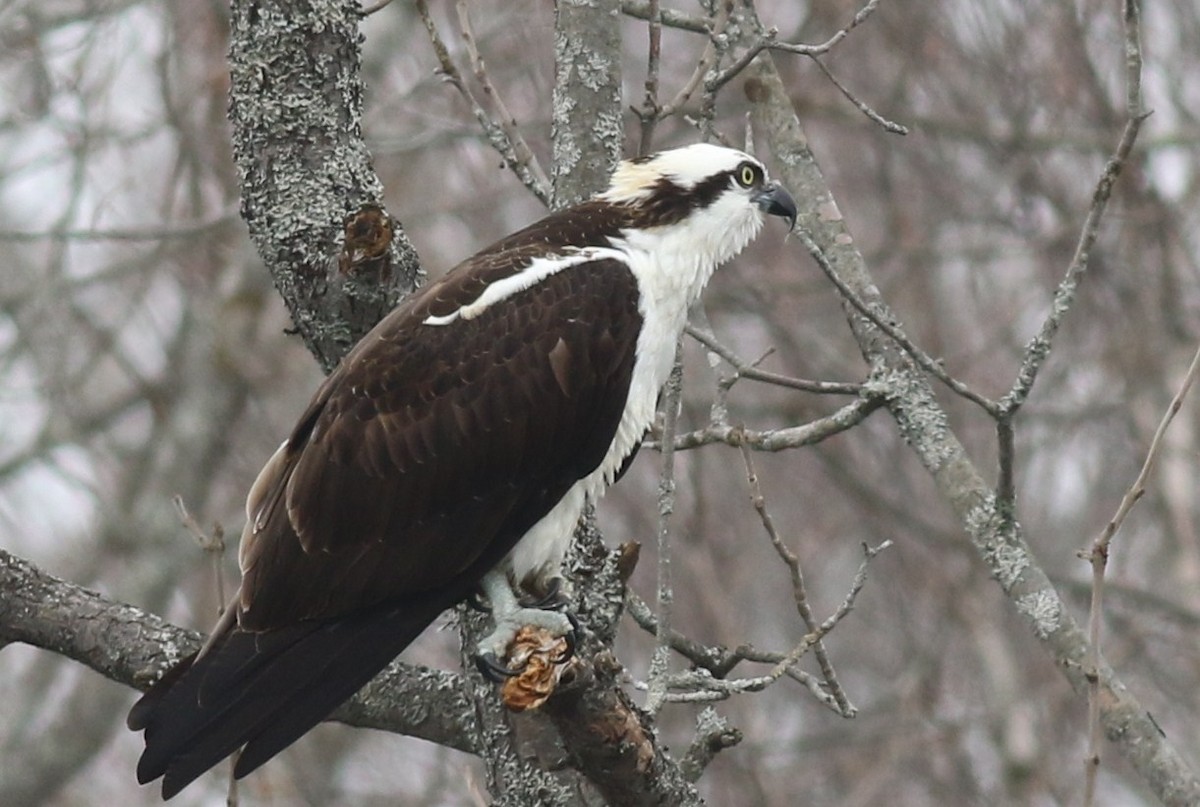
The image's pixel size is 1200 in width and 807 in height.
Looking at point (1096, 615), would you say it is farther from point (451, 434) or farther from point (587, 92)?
point (587, 92)

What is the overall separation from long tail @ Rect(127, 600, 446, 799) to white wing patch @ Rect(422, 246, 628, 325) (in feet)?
2.66

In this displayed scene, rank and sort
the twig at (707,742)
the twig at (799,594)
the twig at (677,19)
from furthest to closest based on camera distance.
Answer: the twig at (677,19) < the twig at (799,594) < the twig at (707,742)

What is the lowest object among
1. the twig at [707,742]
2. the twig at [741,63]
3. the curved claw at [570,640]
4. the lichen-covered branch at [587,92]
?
the twig at [707,742]

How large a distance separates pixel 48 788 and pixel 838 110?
5.52m

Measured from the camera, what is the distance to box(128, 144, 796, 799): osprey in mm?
4570

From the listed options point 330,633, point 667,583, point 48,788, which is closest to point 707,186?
point 667,583

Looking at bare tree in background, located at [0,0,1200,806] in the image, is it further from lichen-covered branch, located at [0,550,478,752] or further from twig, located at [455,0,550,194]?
lichen-covered branch, located at [0,550,478,752]

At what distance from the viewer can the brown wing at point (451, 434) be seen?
15.3 ft

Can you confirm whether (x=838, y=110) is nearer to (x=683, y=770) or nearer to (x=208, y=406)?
(x=208, y=406)

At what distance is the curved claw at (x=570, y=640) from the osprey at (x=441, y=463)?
0.24m

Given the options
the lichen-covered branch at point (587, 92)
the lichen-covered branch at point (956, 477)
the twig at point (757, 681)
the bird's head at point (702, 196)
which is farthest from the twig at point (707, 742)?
the lichen-covered branch at point (587, 92)

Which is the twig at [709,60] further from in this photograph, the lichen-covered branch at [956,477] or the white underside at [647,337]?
the lichen-covered branch at [956,477]

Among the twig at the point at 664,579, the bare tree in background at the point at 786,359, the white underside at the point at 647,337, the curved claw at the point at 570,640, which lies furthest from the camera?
the bare tree in background at the point at 786,359

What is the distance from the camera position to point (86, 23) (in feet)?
31.4
